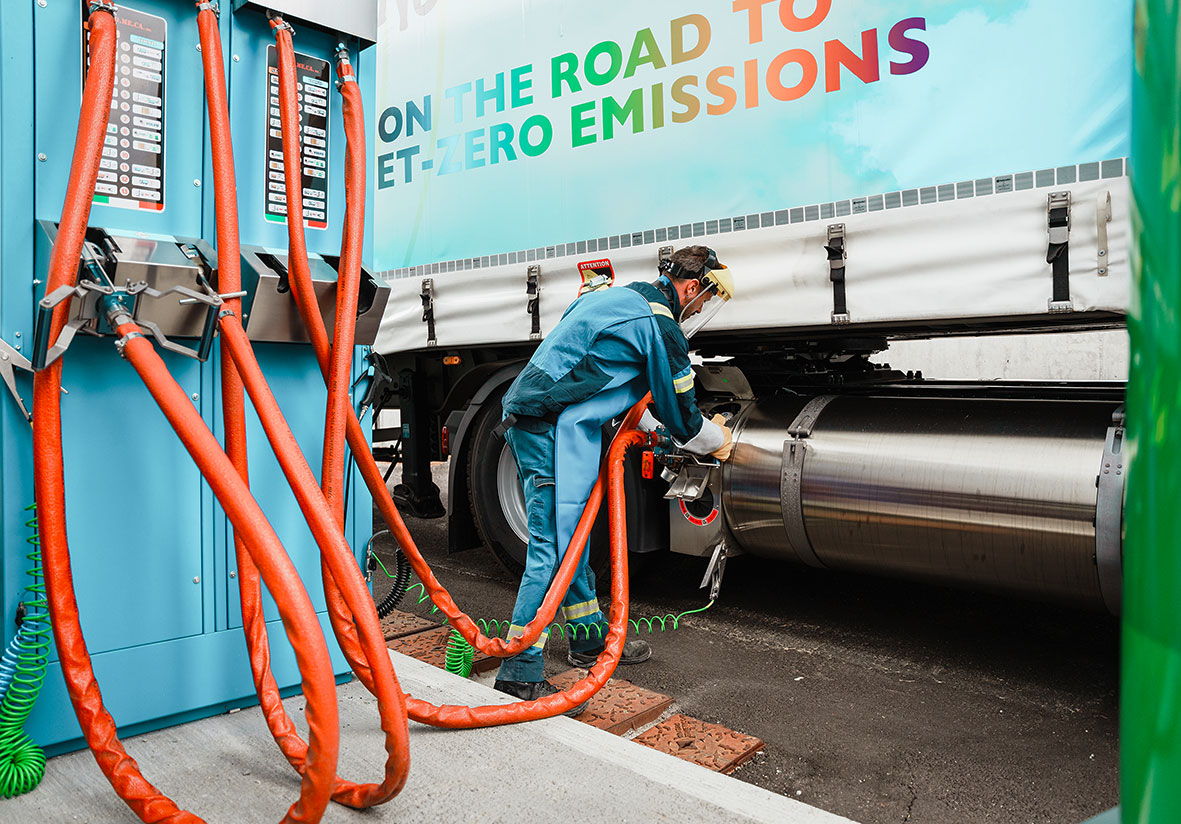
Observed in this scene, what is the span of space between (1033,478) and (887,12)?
1.77 m

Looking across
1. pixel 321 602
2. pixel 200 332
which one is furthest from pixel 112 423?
pixel 321 602

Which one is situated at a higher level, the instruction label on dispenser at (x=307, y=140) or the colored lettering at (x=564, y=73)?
the colored lettering at (x=564, y=73)

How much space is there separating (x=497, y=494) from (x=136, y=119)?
3.16 meters

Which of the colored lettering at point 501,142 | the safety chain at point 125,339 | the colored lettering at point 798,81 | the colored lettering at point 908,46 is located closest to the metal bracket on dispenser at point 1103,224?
the colored lettering at point 908,46

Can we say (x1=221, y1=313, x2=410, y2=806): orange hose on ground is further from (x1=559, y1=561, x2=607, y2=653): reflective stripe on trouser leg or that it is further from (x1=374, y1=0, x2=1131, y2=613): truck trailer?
(x1=374, y1=0, x2=1131, y2=613): truck trailer

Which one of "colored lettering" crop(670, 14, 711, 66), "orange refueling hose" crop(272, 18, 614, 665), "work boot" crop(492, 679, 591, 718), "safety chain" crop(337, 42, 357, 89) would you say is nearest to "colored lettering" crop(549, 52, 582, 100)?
"colored lettering" crop(670, 14, 711, 66)

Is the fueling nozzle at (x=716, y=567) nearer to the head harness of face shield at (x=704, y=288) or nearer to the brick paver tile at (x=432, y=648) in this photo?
the head harness of face shield at (x=704, y=288)

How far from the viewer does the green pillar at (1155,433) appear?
0.43 metres

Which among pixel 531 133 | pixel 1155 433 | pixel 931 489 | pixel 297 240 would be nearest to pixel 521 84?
pixel 531 133

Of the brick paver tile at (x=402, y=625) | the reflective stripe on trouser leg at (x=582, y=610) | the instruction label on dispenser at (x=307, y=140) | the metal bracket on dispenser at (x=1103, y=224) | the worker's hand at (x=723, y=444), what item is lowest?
the brick paver tile at (x=402, y=625)

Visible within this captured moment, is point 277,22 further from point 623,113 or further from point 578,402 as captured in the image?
point 623,113

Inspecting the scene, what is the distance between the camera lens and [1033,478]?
3289 mm

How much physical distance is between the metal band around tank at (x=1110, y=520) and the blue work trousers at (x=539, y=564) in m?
1.81

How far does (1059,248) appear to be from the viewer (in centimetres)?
294
